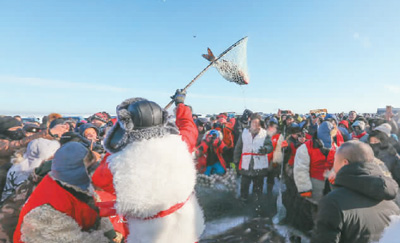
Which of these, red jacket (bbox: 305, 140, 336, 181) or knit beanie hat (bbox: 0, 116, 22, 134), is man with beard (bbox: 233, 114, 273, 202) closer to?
red jacket (bbox: 305, 140, 336, 181)

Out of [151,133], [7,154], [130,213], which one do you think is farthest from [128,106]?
[7,154]

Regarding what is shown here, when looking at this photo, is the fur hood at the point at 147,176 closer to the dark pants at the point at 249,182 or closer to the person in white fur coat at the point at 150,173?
the person in white fur coat at the point at 150,173

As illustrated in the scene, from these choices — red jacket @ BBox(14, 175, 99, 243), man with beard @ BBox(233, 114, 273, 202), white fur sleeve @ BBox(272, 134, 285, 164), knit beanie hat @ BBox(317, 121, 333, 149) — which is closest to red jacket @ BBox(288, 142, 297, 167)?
white fur sleeve @ BBox(272, 134, 285, 164)

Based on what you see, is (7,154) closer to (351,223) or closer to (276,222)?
(351,223)

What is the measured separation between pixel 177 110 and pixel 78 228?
4.01 ft

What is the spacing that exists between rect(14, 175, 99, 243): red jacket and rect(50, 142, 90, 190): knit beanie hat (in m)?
0.07

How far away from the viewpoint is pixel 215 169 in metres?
6.32

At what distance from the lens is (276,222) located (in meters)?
4.25

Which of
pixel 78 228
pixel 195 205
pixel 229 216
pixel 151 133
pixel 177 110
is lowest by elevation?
pixel 229 216

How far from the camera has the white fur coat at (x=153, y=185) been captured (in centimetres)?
137

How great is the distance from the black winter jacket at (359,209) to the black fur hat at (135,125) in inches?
50.6

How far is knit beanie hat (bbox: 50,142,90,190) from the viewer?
1.71m

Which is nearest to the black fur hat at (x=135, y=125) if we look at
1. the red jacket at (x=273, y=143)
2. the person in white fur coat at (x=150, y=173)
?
the person in white fur coat at (x=150, y=173)

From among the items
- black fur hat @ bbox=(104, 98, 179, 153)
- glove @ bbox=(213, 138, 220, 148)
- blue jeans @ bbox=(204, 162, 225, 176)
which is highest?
black fur hat @ bbox=(104, 98, 179, 153)
